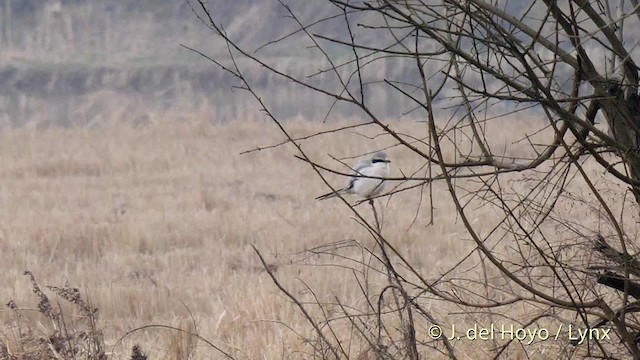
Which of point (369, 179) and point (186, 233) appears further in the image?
point (186, 233)

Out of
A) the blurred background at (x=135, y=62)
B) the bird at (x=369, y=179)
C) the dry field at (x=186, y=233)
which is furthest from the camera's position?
the blurred background at (x=135, y=62)

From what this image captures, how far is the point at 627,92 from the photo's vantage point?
283 centimetres

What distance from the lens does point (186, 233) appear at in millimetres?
11117

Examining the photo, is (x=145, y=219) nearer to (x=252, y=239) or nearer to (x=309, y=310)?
(x=252, y=239)

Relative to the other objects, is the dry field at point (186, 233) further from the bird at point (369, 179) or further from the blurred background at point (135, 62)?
the blurred background at point (135, 62)

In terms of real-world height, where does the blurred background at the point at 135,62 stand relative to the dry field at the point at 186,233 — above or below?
above

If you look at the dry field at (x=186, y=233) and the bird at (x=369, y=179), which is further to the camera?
the bird at (x=369, y=179)

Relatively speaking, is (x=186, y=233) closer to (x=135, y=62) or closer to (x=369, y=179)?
(x=369, y=179)

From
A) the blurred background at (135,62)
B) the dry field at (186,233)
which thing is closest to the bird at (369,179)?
the dry field at (186,233)

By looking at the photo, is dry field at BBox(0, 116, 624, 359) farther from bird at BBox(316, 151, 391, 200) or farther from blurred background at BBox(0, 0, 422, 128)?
blurred background at BBox(0, 0, 422, 128)

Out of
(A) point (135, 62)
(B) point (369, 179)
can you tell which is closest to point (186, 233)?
(B) point (369, 179)

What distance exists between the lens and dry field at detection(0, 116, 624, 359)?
19.5 feet

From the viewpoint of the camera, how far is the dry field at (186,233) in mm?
5953

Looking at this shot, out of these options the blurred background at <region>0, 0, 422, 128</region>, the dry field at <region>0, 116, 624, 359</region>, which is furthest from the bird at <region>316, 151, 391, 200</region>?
the blurred background at <region>0, 0, 422, 128</region>
